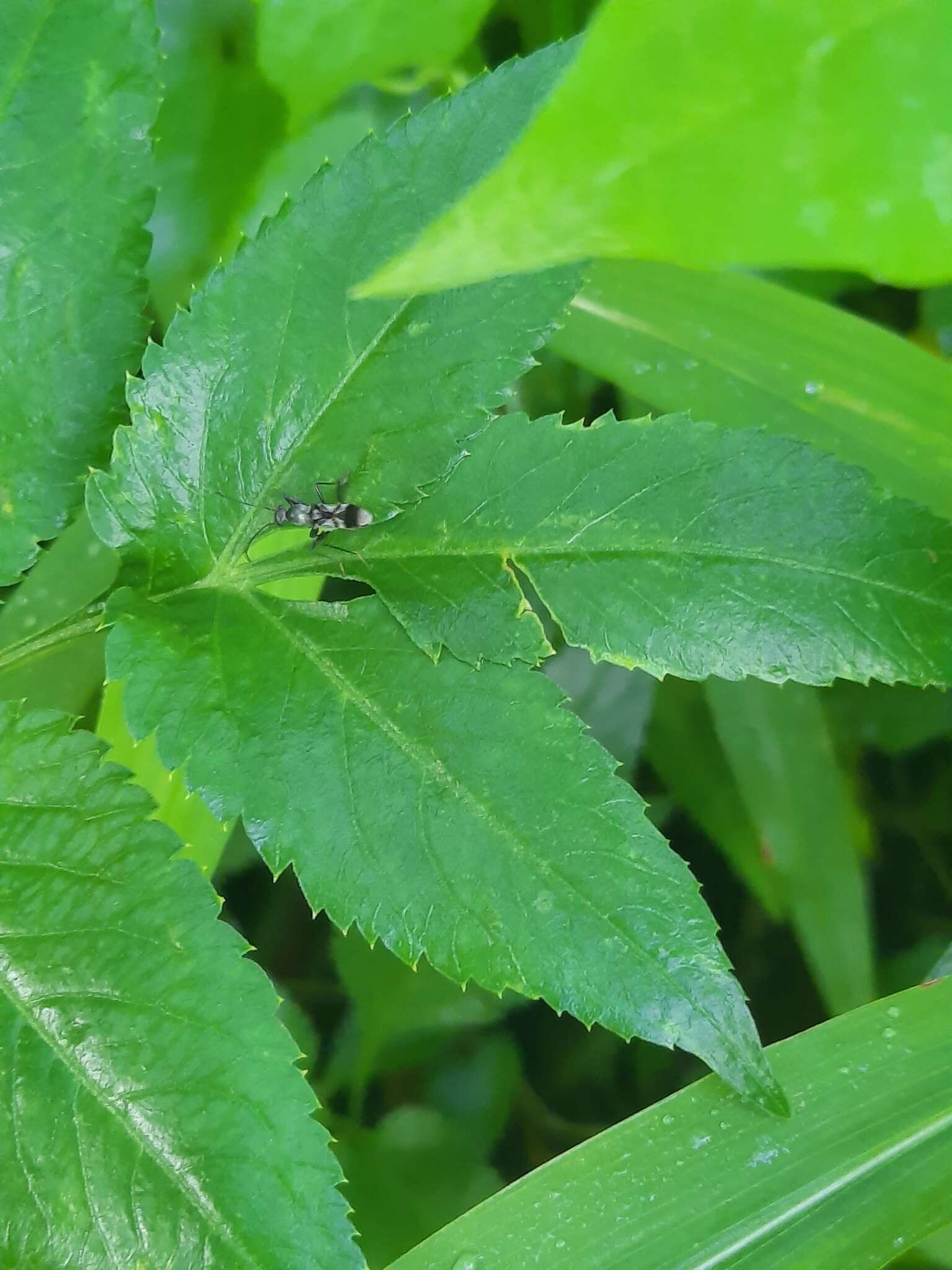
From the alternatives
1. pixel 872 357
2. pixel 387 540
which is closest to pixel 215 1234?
pixel 387 540

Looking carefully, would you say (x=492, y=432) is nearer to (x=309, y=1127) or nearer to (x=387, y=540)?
(x=387, y=540)

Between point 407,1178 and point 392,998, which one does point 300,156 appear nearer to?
point 392,998

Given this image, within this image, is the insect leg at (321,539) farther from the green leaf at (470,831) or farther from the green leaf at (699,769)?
the green leaf at (699,769)

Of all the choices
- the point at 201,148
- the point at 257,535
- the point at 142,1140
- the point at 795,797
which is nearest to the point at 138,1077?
the point at 142,1140

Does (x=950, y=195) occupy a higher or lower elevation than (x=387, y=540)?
higher

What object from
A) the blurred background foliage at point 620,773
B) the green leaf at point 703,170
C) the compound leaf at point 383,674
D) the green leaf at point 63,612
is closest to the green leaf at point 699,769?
the blurred background foliage at point 620,773

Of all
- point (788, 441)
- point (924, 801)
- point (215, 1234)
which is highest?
point (788, 441)
